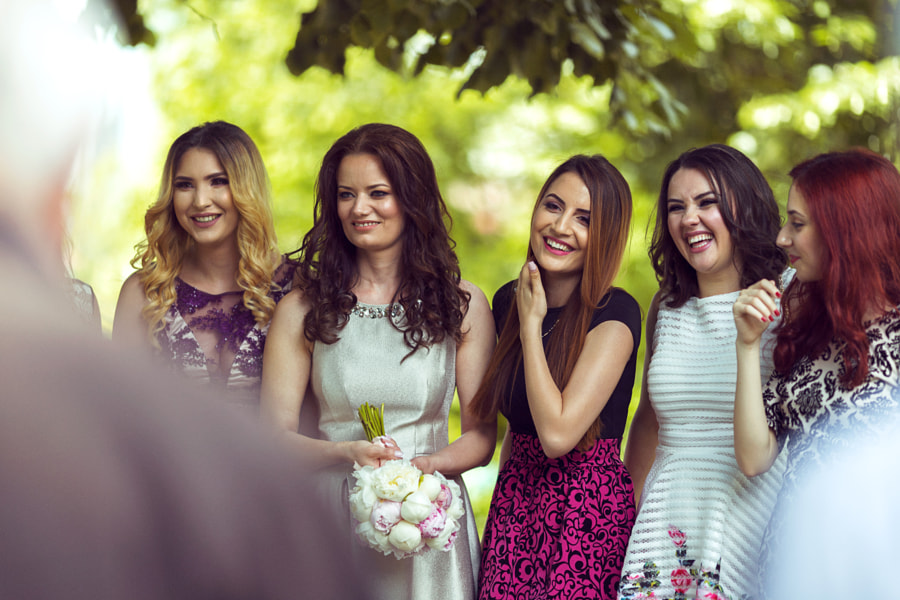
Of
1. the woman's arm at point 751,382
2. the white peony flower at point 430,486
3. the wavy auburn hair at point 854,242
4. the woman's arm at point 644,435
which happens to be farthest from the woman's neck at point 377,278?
the wavy auburn hair at point 854,242

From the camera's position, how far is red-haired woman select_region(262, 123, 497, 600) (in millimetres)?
2990

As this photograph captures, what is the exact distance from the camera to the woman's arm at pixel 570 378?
8.98 ft

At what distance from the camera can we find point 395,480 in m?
2.55

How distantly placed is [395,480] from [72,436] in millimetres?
2132

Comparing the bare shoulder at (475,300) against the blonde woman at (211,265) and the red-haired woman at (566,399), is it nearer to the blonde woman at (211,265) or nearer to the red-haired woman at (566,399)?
the red-haired woman at (566,399)

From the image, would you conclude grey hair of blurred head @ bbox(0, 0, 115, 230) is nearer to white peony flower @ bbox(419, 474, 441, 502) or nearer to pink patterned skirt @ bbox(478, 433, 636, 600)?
white peony flower @ bbox(419, 474, 441, 502)

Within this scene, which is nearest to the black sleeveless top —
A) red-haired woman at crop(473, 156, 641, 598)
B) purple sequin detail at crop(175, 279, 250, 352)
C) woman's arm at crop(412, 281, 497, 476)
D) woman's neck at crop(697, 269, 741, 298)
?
red-haired woman at crop(473, 156, 641, 598)

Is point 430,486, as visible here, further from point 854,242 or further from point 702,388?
point 854,242

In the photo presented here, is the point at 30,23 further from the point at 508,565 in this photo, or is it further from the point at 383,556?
the point at 508,565

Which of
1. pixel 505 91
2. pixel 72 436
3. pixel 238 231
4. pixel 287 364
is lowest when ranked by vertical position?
pixel 72 436

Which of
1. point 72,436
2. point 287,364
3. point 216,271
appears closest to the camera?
point 72,436

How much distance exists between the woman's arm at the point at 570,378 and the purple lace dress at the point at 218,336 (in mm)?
1019

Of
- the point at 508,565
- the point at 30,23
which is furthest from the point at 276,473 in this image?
the point at 508,565

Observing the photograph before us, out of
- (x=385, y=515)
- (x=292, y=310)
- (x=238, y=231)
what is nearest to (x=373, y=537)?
(x=385, y=515)
